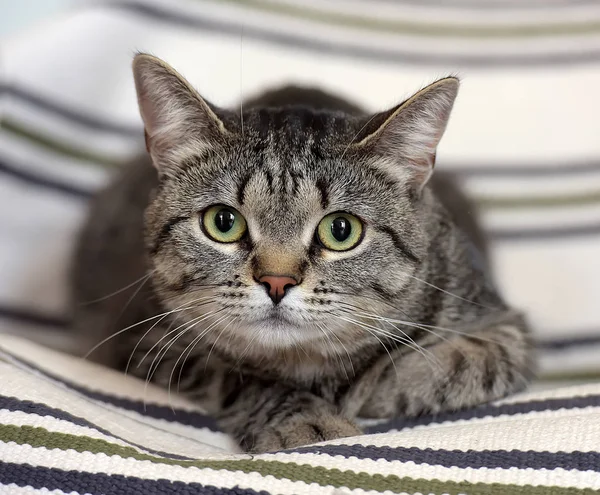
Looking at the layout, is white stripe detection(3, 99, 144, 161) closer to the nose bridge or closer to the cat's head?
the cat's head

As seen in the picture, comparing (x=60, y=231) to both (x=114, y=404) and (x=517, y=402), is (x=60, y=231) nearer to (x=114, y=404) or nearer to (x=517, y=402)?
(x=114, y=404)

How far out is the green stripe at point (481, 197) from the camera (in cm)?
180

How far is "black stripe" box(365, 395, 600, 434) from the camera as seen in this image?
1072 mm

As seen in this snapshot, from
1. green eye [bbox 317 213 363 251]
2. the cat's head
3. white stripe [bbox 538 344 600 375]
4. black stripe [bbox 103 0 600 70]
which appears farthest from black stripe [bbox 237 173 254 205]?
black stripe [bbox 103 0 600 70]

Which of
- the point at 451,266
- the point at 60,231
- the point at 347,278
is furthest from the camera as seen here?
the point at 60,231

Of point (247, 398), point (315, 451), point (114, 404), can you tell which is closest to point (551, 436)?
point (315, 451)

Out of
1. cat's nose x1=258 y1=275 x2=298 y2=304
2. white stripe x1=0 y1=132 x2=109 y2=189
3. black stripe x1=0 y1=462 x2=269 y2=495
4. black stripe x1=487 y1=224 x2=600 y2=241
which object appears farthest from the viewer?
white stripe x1=0 y1=132 x2=109 y2=189

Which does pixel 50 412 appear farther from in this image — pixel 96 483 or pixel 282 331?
pixel 282 331

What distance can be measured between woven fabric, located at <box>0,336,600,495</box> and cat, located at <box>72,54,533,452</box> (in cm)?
9

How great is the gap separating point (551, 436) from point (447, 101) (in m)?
0.49

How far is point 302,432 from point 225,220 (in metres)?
0.33

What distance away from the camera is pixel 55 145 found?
190 cm

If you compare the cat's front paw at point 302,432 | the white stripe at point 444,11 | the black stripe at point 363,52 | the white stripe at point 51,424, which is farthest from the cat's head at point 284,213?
the white stripe at point 444,11

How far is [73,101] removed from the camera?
6.37ft
